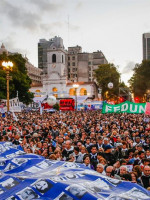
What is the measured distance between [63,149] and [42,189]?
595 centimetres

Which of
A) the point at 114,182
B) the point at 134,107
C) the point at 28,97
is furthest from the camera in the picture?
the point at 28,97

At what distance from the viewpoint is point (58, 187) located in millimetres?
4008

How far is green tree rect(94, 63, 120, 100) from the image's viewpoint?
266 feet

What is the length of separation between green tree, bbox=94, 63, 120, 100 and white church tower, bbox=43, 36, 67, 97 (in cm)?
1206

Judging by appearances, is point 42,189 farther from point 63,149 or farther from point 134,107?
point 134,107

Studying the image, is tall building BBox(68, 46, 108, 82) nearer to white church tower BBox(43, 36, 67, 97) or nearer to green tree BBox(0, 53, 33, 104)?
white church tower BBox(43, 36, 67, 97)

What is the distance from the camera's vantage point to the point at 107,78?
81375 millimetres

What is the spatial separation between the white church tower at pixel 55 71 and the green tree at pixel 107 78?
1206cm

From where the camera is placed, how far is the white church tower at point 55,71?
88.4m

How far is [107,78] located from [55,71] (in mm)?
18674

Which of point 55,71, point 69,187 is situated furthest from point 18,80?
point 69,187

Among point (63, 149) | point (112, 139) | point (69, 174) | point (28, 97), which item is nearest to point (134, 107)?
point (112, 139)

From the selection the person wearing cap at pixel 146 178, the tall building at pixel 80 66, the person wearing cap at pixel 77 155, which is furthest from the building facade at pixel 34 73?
the person wearing cap at pixel 146 178

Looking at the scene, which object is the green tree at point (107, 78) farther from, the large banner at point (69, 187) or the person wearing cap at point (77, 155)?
the large banner at point (69, 187)
